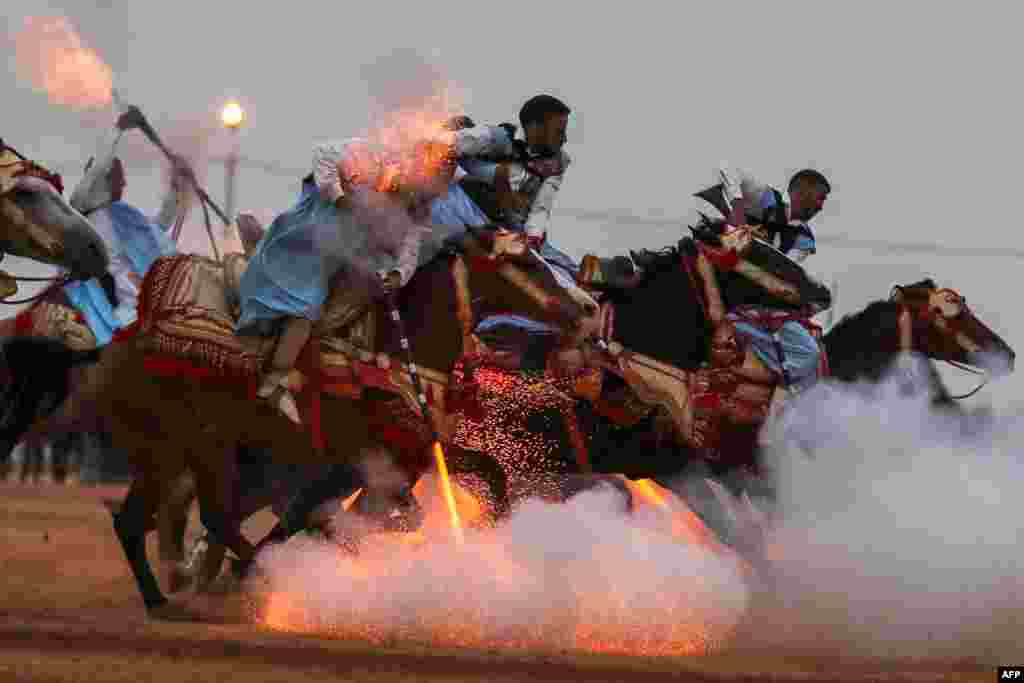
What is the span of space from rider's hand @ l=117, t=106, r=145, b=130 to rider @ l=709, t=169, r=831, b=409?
170 inches

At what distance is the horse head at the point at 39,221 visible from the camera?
32.8ft

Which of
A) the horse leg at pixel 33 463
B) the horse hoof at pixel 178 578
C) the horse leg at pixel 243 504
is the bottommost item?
the horse leg at pixel 33 463

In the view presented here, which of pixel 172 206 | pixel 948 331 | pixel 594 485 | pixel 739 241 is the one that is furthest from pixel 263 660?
pixel 948 331

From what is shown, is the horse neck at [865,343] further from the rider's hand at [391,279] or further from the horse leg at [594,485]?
the rider's hand at [391,279]

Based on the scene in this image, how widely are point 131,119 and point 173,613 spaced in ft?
14.6

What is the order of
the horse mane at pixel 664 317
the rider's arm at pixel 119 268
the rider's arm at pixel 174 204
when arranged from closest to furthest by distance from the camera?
1. the horse mane at pixel 664 317
2. the rider's arm at pixel 119 268
3. the rider's arm at pixel 174 204

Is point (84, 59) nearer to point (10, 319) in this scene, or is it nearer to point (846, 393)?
point (10, 319)

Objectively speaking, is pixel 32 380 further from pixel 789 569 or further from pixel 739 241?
pixel 789 569

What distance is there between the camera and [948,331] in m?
12.5

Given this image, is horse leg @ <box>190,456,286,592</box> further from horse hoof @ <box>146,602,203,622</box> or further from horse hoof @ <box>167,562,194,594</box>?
horse hoof @ <box>146,602,203,622</box>

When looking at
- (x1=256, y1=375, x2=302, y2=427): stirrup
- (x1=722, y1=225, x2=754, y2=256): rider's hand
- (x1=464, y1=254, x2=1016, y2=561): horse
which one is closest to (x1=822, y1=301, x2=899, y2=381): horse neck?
(x1=464, y1=254, x2=1016, y2=561): horse

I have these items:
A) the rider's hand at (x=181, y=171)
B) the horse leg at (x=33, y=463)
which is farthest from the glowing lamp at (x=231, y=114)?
the horse leg at (x=33, y=463)

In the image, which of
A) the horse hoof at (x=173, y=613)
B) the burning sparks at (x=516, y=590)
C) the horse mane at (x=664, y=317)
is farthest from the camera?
the horse mane at (x=664, y=317)

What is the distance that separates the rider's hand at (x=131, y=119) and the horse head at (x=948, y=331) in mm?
5693
